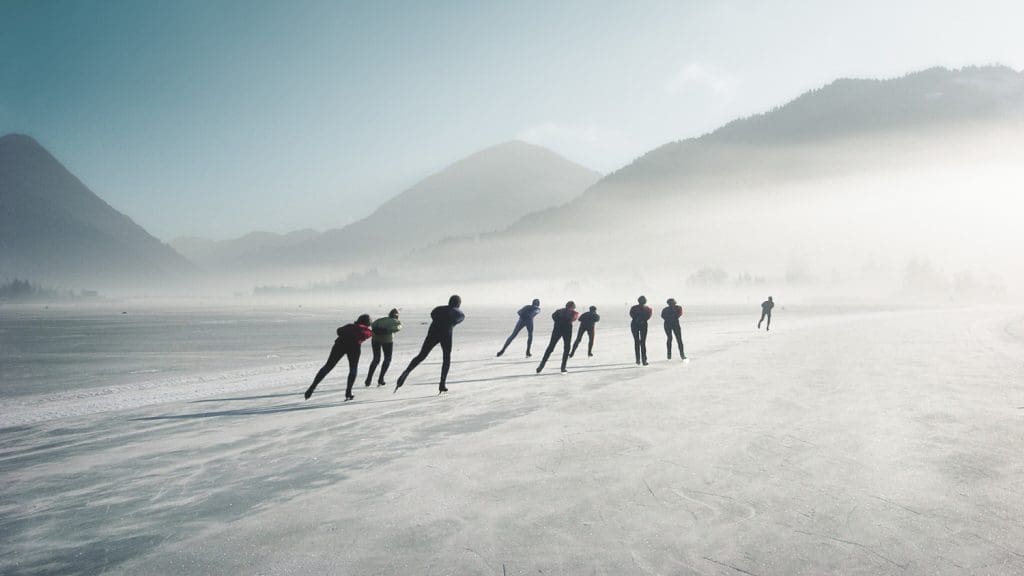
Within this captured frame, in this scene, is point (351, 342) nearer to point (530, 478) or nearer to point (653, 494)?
point (530, 478)

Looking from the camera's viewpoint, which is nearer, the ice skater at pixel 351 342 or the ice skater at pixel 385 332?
the ice skater at pixel 351 342

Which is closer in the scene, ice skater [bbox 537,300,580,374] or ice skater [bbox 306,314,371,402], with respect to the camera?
ice skater [bbox 306,314,371,402]

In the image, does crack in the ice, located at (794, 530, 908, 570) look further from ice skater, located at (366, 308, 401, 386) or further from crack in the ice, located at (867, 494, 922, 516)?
ice skater, located at (366, 308, 401, 386)

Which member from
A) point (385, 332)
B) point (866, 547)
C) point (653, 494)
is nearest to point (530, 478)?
point (653, 494)

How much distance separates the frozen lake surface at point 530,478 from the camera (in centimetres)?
399

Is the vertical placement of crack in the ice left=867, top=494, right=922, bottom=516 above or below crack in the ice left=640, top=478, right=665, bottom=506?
below

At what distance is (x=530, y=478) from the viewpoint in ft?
18.4

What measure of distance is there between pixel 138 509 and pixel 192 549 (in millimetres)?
1419

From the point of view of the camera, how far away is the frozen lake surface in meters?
3.99

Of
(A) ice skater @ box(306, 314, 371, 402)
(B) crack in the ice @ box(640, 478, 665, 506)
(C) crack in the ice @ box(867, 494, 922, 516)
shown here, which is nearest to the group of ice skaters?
(A) ice skater @ box(306, 314, 371, 402)

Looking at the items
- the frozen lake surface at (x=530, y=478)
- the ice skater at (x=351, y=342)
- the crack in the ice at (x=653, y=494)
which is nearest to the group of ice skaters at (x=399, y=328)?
the ice skater at (x=351, y=342)

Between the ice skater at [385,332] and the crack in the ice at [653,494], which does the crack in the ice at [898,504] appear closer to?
the crack in the ice at [653,494]

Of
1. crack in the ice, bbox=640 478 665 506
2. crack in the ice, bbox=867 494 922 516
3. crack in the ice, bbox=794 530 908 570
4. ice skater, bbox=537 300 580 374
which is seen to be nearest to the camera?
crack in the ice, bbox=794 530 908 570

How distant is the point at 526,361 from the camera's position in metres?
17.2
